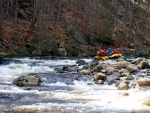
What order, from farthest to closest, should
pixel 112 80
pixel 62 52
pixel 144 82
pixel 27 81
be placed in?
pixel 62 52 < pixel 112 80 < pixel 27 81 < pixel 144 82

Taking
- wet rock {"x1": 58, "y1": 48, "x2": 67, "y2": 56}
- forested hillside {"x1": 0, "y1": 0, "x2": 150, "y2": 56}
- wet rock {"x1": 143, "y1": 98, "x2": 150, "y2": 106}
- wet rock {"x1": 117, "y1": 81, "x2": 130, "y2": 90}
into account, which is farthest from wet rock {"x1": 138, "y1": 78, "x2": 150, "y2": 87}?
wet rock {"x1": 58, "y1": 48, "x2": 67, "y2": 56}

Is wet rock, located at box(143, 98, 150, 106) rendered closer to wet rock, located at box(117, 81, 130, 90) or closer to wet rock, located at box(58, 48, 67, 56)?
wet rock, located at box(117, 81, 130, 90)

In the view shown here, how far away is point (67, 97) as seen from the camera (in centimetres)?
1252

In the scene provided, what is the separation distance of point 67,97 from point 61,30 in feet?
77.9

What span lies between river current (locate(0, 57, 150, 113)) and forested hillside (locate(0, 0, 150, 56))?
10088mm

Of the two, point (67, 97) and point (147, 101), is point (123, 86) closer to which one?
point (67, 97)

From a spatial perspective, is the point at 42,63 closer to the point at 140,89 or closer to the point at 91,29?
the point at 140,89

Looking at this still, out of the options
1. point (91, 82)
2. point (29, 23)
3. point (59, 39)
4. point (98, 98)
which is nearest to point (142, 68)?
point (91, 82)

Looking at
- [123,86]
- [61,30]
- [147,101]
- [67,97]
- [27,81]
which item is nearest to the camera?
[147,101]

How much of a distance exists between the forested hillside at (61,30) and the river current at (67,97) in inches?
397

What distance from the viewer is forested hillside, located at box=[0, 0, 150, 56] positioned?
29109 mm

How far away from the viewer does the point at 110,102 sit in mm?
11508

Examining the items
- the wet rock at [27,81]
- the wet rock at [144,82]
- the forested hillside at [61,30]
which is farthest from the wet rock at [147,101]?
the forested hillside at [61,30]

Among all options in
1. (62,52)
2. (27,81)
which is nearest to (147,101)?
(27,81)
